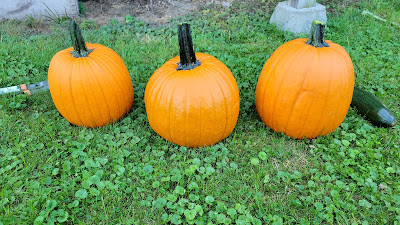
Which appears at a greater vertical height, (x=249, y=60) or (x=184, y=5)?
(x=184, y=5)

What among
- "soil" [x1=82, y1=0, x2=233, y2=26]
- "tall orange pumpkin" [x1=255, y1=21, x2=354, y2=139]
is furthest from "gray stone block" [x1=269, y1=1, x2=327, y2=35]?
"tall orange pumpkin" [x1=255, y1=21, x2=354, y2=139]

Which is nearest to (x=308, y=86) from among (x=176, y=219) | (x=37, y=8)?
(x=176, y=219)

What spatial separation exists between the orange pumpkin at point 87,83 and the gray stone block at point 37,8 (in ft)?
8.80

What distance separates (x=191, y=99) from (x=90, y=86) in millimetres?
933

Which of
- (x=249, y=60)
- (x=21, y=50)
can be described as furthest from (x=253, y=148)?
(x=21, y=50)

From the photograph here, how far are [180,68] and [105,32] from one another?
2579 millimetres

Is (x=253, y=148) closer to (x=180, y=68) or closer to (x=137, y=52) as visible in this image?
(x=180, y=68)

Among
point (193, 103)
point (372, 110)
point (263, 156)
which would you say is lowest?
point (263, 156)

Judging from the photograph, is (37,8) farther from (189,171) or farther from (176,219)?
(176,219)

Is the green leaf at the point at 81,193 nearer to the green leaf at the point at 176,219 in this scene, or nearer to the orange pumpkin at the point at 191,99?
the green leaf at the point at 176,219

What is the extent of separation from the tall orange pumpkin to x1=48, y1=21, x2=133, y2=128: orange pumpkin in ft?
4.40

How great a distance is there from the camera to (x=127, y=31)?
4.84m

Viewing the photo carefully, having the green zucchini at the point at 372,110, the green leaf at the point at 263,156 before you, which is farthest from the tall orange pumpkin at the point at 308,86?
the green zucchini at the point at 372,110

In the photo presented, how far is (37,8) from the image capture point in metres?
5.16
